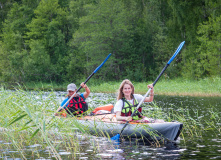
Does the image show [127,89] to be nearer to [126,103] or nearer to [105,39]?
[126,103]

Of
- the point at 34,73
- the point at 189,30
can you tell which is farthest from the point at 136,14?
the point at 34,73

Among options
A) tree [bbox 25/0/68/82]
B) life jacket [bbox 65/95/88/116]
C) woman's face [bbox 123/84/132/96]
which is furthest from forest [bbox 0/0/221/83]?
woman's face [bbox 123/84/132/96]

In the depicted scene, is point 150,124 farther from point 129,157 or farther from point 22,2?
point 22,2

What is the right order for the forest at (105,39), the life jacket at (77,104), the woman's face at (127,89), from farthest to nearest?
the forest at (105,39)
the life jacket at (77,104)
the woman's face at (127,89)

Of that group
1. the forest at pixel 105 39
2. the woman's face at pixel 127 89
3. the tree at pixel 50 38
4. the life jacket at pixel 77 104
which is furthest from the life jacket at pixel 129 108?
the tree at pixel 50 38

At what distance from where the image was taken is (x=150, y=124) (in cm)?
504

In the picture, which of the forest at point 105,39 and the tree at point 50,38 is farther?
the tree at point 50,38

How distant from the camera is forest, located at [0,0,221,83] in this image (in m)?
22.2

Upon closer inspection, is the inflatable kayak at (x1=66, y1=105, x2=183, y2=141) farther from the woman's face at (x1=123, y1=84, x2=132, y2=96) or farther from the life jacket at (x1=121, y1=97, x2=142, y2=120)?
the woman's face at (x1=123, y1=84, x2=132, y2=96)

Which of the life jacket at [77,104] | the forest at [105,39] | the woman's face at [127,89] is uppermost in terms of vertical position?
the forest at [105,39]

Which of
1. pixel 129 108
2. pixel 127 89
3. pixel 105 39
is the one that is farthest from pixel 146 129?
pixel 105 39

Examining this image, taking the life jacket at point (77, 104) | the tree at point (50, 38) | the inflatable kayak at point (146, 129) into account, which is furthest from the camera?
the tree at point (50, 38)

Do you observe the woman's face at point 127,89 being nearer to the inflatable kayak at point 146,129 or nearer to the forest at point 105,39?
the inflatable kayak at point 146,129

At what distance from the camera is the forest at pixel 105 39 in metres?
22.2
